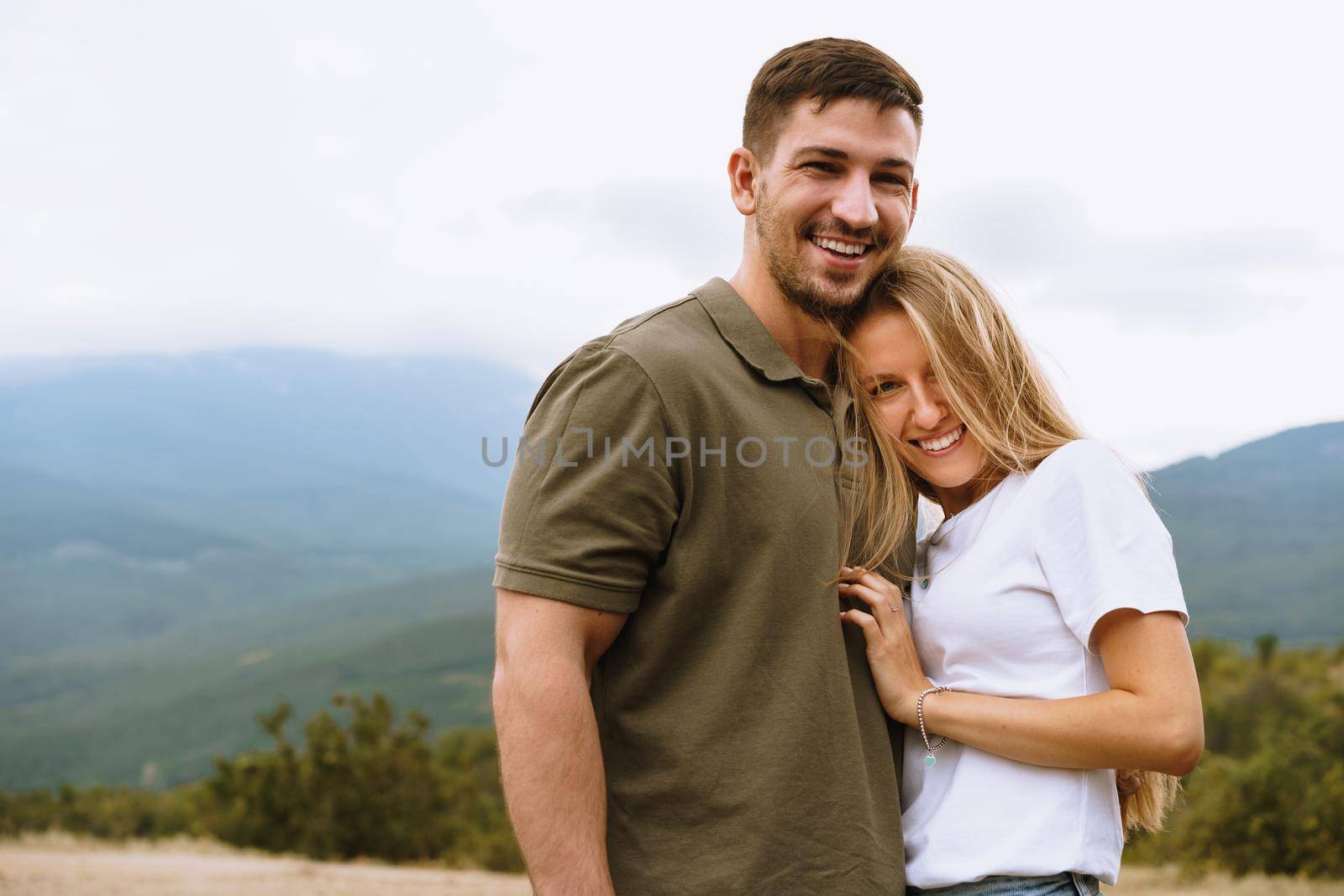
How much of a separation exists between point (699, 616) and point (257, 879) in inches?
656

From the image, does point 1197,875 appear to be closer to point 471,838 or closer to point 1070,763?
point 471,838

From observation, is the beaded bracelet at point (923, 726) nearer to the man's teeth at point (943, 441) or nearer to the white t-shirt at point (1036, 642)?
the white t-shirt at point (1036, 642)

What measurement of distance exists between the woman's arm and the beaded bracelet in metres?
0.06

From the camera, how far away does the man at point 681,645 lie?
203 cm

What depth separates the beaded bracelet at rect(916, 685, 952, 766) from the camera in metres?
2.31

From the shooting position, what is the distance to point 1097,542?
218 centimetres

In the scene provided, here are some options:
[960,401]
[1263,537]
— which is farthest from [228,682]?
[960,401]

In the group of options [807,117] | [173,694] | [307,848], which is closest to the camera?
[807,117]

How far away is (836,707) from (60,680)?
156070 millimetres

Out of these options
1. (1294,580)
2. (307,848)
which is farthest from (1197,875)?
(1294,580)

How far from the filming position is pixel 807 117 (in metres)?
2.51

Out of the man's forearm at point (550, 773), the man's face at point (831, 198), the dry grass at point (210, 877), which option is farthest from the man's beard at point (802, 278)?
the dry grass at point (210, 877)

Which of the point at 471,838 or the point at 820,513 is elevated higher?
the point at 820,513

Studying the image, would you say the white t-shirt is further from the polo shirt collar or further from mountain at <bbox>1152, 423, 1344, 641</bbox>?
mountain at <bbox>1152, 423, 1344, 641</bbox>
